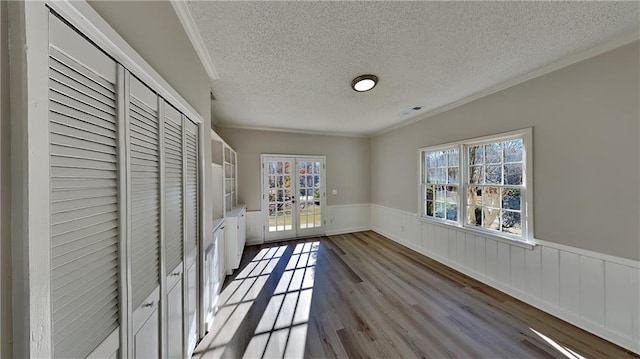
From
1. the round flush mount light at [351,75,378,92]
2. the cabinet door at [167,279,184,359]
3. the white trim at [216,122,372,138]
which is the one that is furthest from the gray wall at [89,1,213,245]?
the white trim at [216,122,372,138]

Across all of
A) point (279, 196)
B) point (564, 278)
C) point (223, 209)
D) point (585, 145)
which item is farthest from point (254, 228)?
point (585, 145)

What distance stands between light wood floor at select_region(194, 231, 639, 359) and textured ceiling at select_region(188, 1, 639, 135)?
2.49 metres

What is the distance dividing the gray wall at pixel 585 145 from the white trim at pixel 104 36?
3.36 meters

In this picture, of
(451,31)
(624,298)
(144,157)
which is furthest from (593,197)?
(144,157)

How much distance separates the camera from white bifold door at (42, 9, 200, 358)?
0.59 m

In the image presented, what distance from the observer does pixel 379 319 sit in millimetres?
2137

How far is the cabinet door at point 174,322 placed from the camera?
1.30 m

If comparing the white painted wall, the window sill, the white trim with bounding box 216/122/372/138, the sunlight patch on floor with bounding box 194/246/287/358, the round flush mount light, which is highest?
the white trim with bounding box 216/122/372/138

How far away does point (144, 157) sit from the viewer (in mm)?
1017

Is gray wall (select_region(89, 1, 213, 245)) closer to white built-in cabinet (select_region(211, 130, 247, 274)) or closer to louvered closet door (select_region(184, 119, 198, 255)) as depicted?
louvered closet door (select_region(184, 119, 198, 255))

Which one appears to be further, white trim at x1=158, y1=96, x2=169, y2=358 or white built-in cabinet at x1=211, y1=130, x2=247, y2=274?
white built-in cabinet at x1=211, y1=130, x2=247, y2=274

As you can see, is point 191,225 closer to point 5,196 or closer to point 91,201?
point 91,201

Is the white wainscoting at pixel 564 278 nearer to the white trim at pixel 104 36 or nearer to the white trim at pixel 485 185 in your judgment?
the white trim at pixel 485 185

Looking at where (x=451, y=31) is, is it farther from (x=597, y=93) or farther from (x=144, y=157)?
(x=144, y=157)
